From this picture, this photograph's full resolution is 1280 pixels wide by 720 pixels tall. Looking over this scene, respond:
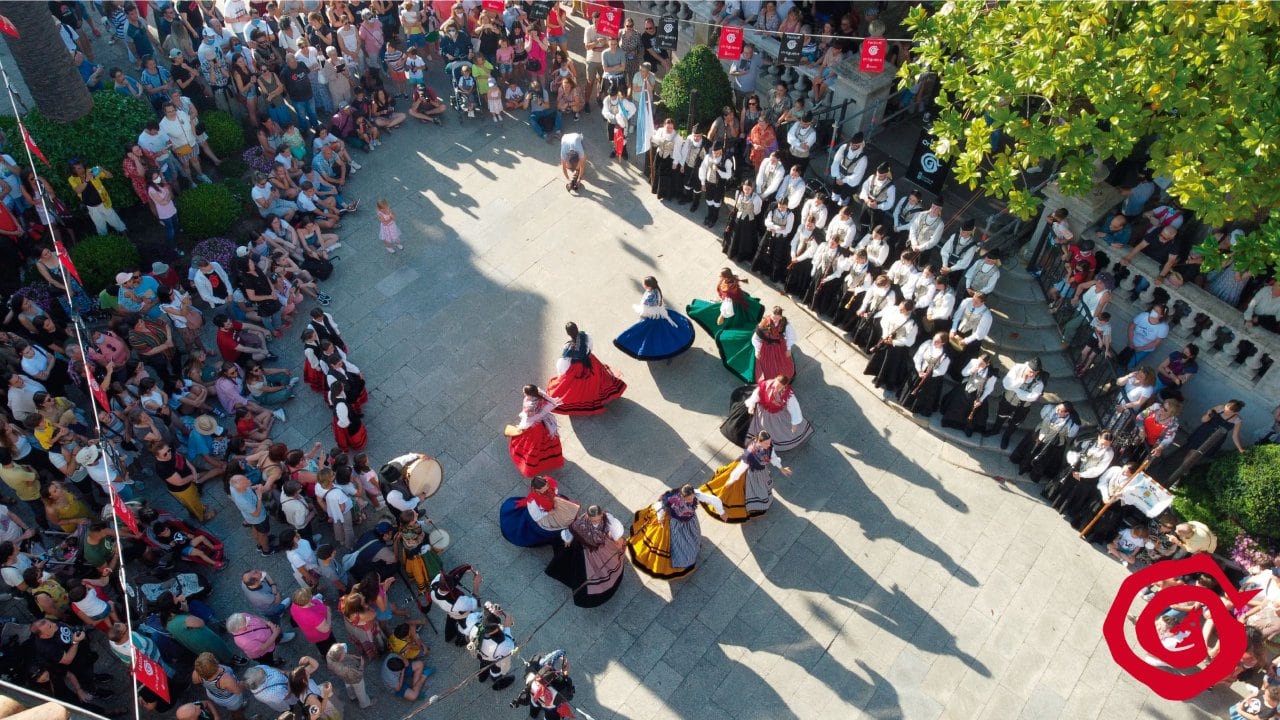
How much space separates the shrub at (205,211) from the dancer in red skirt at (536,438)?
601 cm

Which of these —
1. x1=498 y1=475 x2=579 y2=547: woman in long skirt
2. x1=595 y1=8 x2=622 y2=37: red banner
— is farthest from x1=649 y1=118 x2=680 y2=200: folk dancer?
x1=498 y1=475 x2=579 y2=547: woman in long skirt

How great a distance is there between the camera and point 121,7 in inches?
702

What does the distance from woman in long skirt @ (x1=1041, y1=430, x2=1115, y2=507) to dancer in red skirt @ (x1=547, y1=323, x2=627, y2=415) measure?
19.1ft

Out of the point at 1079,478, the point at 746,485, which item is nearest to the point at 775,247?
the point at 746,485

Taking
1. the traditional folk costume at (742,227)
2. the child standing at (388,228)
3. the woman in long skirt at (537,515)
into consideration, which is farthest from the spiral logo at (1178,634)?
the child standing at (388,228)

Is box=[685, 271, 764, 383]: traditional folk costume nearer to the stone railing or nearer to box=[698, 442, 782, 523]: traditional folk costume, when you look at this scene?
box=[698, 442, 782, 523]: traditional folk costume

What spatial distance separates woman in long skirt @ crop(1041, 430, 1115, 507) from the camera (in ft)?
38.2

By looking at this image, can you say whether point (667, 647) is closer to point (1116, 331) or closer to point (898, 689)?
point (898, 689)

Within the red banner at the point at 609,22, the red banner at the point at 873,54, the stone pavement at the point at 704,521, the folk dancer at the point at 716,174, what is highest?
the red banner at the point at 873,54

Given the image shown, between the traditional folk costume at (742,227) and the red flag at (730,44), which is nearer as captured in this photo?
the traditional folk costume at (742,227)

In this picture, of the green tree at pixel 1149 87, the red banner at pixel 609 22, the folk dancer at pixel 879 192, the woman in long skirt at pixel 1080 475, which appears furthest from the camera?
the red banner at pixel 609 22

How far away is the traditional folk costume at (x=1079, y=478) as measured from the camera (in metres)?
11.7

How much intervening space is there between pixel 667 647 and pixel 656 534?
1292 mm

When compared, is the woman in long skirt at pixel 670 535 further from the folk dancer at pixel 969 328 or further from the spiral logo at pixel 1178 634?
the spiral logo at pixel 1178 634
